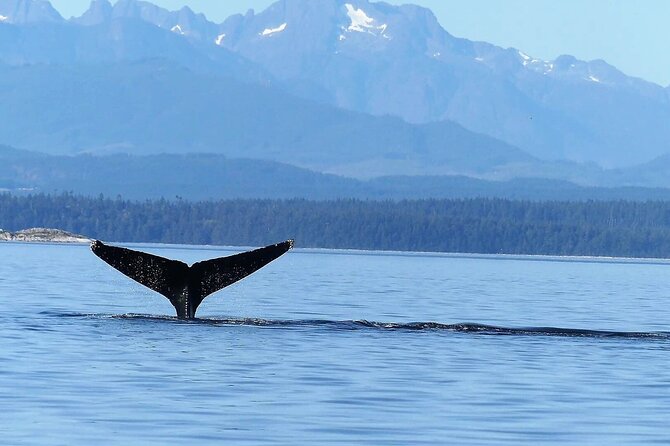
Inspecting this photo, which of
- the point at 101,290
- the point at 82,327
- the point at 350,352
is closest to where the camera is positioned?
the point at 350,352

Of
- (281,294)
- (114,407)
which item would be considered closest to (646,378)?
(114,407)

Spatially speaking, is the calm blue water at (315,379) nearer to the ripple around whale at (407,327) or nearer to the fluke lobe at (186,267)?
the ripple around whale at (407,327)

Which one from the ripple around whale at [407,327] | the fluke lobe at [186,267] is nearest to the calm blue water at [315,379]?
the ripple around whale at [407,327]

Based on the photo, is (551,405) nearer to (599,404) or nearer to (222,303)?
(599,404)

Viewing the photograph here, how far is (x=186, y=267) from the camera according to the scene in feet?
112

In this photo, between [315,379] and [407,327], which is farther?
[407,327]

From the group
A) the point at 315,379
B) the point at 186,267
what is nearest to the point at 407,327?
the point at 186,267

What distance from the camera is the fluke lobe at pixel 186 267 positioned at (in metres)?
32.9

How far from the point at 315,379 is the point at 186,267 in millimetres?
6431

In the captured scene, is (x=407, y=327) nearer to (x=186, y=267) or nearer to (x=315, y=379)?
(x=186, y=267)

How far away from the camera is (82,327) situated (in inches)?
1469

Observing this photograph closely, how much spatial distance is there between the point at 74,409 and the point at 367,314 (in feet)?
85.6

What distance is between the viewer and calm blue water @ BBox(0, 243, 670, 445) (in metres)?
22.9

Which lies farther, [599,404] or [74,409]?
[599,404]
